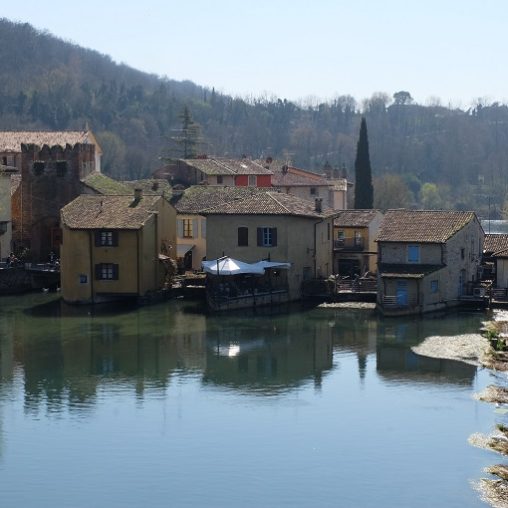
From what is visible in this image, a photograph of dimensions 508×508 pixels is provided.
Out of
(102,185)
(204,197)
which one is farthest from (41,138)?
(204,197)

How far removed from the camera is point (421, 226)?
6059 centimetres

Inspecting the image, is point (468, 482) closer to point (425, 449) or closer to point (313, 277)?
point (425, 449)

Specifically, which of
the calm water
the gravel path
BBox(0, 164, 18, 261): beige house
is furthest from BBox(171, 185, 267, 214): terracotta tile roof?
the gravel path

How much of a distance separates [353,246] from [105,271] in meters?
15.6

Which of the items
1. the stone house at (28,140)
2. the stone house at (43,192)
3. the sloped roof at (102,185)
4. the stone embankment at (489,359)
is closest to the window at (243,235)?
the sloped roof at (102,185)

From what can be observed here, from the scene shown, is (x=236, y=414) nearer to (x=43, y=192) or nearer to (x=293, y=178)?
(x=43, y=192)

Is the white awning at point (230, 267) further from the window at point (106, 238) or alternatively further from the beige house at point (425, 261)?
the beige house at point (425, 261)

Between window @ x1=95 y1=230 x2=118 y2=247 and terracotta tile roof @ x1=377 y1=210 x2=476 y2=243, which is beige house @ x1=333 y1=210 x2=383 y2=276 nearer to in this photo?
terracotta tile roof @ x1=377 y1=210 x2=476 y2=243

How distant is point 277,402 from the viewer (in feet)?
131

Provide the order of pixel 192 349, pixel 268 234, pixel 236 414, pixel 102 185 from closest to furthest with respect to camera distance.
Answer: pixel 236 414 < pixel 192 349 < pixel 268 234 < pixel 102 185

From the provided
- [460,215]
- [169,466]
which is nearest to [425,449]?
[169,466]

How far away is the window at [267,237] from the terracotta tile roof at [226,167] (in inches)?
1002

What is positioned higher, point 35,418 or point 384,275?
point 384,275

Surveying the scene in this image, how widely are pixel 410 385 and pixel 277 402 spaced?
5.61 m
